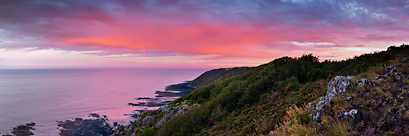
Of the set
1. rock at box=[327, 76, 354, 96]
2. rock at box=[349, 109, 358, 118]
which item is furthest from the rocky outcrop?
rock at box=[349, 109, 358, 118]

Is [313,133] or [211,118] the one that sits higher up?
[313,133]

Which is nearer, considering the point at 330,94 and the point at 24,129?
the point at 330,94

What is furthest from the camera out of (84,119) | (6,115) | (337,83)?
(6,115)

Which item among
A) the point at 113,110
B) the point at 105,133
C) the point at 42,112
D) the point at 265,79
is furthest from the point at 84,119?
the point at 265,79

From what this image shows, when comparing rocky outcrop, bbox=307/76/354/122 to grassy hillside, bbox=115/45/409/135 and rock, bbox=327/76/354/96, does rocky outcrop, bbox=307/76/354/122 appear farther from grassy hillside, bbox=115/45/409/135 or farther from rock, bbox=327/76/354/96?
grassy hillside, bbox=115/45/409/135

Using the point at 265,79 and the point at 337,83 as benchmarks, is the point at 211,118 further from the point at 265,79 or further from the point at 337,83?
the point at 337,83

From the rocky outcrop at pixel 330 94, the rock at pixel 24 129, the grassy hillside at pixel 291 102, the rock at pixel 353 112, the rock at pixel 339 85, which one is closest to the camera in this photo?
the rock at pixel 353 112

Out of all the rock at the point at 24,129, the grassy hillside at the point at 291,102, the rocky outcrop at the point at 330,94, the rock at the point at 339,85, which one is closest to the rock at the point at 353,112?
the grassy hillside at the point at 291,102

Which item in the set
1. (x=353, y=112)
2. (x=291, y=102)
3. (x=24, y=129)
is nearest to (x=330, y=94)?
(x=353, y=112)

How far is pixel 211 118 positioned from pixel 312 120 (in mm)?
10783

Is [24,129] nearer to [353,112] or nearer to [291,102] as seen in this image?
[291,102]

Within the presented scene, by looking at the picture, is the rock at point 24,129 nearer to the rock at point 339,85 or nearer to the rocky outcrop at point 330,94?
the rocky outcrop at point 330,94

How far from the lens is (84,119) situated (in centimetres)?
4191

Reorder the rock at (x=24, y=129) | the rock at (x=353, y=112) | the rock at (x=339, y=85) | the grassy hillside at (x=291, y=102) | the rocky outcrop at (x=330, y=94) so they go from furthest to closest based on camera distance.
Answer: the rock at (x=24, y=129) < the rock at (x=339, y=85) < the rocky outcrop at (x=330, y=94) < the grassy hillside at (x=291, y=102) < the rock at (x=353, y=112)
